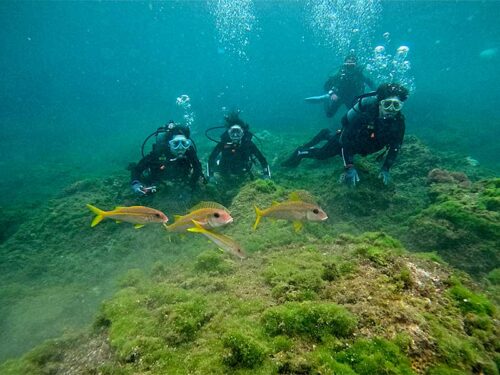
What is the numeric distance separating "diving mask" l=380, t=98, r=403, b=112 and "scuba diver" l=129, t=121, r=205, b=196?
19.3 ft

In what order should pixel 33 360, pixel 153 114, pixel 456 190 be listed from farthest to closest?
pixel 153 114
pixel 456 190
pixel 33 360

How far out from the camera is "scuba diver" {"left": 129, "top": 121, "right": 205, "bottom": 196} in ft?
29.9

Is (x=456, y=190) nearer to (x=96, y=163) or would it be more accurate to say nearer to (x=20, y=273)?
(x=20, y=273)

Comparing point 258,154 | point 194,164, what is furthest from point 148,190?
point 258,154

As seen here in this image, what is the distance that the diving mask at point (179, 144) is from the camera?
854 centimetres

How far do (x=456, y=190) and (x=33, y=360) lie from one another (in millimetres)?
9527

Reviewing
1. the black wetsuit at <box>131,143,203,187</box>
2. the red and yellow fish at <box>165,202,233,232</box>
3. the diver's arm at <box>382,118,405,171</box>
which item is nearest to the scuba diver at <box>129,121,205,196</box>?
the black wetsuit at <box>131,143,203,187</box>

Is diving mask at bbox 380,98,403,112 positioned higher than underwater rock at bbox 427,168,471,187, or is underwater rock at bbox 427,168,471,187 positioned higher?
diving mask at bbox 380,98,403,112

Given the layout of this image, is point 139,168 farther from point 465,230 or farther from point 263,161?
point 465,230

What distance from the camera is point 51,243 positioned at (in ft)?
28.7

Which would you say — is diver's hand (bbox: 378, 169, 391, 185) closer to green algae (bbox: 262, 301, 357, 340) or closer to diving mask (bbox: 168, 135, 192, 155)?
diving mask (bbox: 168, 135, 192, 155)

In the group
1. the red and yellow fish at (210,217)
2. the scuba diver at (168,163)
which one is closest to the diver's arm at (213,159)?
the scuba diver at (168,163)

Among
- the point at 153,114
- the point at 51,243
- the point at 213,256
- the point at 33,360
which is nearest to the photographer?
the point at 33,360

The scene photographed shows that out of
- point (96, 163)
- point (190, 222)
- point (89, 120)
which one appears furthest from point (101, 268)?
point (89, 120)
